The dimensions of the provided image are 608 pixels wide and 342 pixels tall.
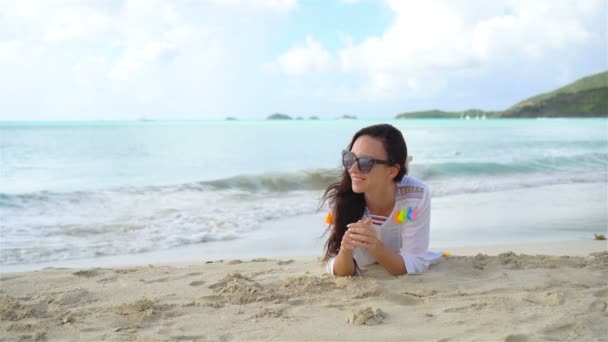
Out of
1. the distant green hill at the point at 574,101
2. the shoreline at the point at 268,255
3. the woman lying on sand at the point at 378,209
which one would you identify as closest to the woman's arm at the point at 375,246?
the woman lying on sand at the point at 378,209

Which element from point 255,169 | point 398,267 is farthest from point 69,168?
point 398,267

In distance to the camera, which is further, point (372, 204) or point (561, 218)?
point (561, 218)

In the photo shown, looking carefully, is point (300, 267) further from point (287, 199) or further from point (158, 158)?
point (158, 158)

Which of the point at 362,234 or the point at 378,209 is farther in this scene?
the point at 378,209

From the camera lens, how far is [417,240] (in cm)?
384

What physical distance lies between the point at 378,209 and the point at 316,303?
94 cm

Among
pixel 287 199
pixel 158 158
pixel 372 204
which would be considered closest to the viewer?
pixel 372 204

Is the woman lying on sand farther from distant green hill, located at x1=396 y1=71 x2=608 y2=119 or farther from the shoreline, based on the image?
distant green hill, located at x1=396 y1=71 x2=608 y2=119

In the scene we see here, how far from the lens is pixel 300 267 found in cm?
454

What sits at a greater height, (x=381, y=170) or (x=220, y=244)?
(x=381, y=170)

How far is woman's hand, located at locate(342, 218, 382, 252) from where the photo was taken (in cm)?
336

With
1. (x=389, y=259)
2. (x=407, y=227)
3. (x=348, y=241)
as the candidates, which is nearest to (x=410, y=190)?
(x=407, y=227)

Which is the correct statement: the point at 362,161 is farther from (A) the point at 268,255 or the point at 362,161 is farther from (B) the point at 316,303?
(A) the point at 268,255

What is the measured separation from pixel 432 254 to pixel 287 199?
7075 millimetres
